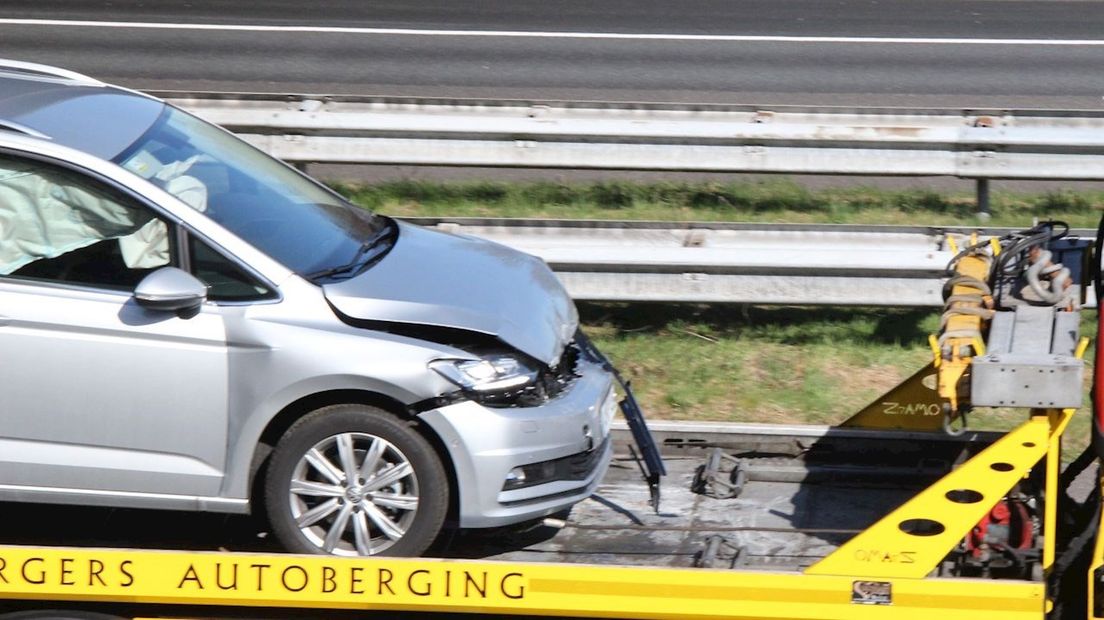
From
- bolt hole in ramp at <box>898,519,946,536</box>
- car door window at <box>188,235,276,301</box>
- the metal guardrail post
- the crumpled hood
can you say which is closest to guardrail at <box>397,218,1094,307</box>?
the crumpled hood

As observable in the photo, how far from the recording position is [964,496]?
4273mm

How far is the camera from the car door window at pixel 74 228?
479 cm

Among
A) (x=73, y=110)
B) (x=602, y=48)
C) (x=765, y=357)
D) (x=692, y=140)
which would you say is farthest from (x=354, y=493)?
(x=602, y=48)

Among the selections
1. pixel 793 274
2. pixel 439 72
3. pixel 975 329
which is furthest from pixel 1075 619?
pixel 439 72

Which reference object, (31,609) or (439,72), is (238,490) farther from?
(439,72)

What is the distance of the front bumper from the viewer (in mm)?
4676

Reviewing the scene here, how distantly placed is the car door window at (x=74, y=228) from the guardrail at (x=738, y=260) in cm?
285

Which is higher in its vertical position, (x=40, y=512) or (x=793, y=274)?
(x=793, y=274)

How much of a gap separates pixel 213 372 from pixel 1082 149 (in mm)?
6238

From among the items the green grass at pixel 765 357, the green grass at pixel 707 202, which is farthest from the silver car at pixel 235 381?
the green grass at pixel 707 202

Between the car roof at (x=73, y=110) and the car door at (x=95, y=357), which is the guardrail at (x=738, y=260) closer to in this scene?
the car roof at (x=73, y=110)

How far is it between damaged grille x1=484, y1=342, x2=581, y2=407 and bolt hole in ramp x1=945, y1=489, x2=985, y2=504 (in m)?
1.44

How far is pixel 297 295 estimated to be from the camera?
4801 millimetres

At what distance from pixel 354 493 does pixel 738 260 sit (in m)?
3.25
